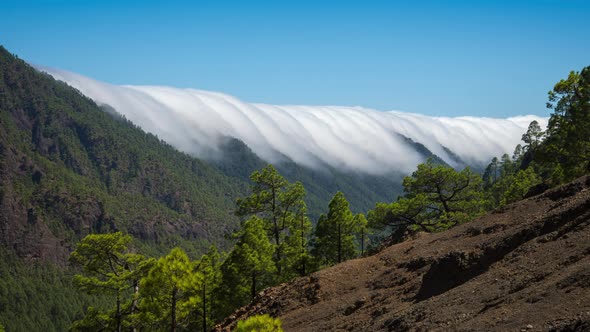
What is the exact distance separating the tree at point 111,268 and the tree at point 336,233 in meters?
18.8

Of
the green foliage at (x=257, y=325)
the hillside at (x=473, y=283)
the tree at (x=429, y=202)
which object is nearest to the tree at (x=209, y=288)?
the hillside at (x=473, y=283)

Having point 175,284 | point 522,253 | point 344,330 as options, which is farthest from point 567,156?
point 175,284

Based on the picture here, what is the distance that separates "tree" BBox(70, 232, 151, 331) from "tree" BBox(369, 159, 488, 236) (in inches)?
907

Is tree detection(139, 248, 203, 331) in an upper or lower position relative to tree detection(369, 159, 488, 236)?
lower

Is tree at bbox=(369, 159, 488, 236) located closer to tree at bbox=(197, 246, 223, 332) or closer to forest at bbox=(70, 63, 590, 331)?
forest at bbox=(70, 63, 590, 331)

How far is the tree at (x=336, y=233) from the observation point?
49875mm

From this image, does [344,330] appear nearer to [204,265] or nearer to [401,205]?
[204,265]

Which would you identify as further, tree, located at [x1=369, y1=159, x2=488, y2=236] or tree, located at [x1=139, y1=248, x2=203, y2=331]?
tree, located at [x1=369, y1=159, x2=488, y2=236]

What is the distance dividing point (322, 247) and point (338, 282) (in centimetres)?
1557

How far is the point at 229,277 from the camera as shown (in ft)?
143

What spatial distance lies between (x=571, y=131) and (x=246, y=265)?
1097 inches

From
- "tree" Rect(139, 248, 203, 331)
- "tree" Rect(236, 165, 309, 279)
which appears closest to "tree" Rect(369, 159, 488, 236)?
"tree" Rect(236, 165, 309, 279)

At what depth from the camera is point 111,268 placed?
123 ft

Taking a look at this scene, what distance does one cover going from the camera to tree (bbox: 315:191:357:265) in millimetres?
49875
